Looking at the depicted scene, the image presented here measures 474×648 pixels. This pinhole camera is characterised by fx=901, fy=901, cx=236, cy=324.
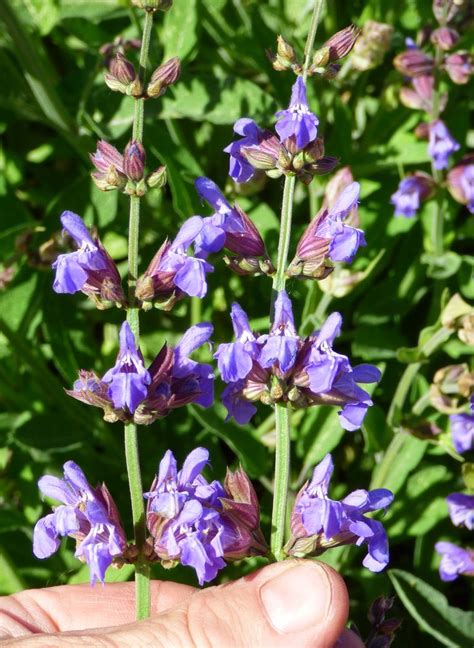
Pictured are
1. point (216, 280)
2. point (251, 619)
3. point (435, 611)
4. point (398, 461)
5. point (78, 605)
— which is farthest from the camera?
point (216, 280)

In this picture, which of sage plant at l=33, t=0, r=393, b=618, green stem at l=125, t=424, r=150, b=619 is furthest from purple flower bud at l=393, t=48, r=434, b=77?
green stem at l=125, t=424, r=150, b=619

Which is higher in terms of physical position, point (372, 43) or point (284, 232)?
point (372, 43)

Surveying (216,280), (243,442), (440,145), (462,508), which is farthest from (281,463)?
(440,145)

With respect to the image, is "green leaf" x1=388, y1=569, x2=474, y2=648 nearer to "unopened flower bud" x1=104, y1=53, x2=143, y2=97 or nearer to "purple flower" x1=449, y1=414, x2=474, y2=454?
"purple flower" x1=449, y1=414, x2=474, y2=454

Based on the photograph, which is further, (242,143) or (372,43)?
(372,43)

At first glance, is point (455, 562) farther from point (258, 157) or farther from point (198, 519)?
point (258, 157)

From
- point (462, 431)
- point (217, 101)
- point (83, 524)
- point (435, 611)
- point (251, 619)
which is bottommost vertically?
point (435, 611)
